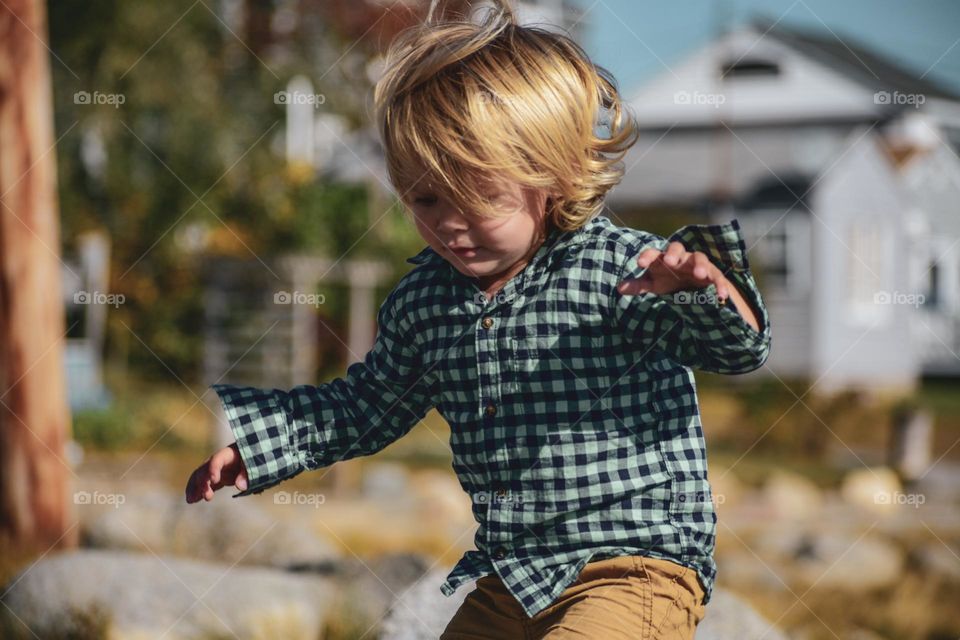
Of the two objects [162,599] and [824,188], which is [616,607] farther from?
[824,188]

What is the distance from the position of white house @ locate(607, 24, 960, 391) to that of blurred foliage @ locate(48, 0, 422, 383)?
5.29 meters

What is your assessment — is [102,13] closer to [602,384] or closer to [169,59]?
[169,59]

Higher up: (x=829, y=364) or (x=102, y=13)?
(x=102, y=13)

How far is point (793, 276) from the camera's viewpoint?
56.6 feet

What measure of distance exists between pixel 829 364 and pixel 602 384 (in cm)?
1574

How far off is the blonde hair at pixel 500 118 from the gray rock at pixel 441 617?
1312mm

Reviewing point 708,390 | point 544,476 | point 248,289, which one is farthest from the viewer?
point 708,390

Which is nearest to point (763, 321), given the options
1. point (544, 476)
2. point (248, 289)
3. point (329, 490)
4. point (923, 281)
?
point (544, 476)

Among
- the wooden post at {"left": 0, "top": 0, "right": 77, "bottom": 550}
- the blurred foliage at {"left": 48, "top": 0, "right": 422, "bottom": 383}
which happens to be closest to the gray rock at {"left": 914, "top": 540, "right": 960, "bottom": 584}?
the wooden post at {"left": 0, "top": 0, "right": 77, "bottom": 550}

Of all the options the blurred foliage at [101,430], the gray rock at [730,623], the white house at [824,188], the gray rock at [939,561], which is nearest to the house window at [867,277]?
the white house at [824,188]

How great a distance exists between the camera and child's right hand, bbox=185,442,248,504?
2264 millimetres

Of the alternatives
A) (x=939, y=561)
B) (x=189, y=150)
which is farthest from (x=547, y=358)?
(x=189, y=150)

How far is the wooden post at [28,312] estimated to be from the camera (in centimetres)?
524

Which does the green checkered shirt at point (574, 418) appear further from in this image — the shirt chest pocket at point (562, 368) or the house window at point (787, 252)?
the house window at point (787, 252)
